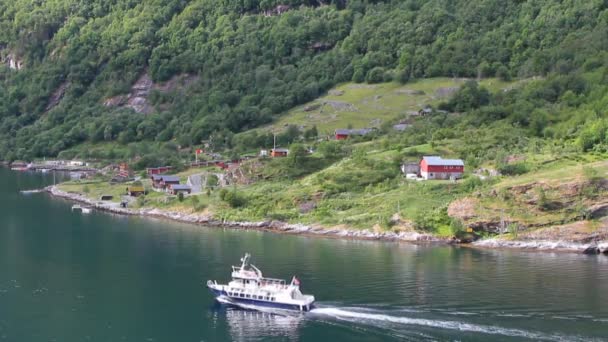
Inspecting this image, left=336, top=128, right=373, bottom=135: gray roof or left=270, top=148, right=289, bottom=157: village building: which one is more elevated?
left=336, top=128, right=373, bottom=135: gray roof

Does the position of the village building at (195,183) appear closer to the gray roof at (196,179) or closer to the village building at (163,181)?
the gray roof at (196,179)

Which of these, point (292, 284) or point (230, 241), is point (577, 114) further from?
point (292, 284)

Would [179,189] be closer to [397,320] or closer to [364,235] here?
[364,235]

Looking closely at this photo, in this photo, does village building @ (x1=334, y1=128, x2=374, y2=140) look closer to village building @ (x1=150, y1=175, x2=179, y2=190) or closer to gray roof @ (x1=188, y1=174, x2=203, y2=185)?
gray roof @ (x1=188, y1=174, x2=203, y2=185)

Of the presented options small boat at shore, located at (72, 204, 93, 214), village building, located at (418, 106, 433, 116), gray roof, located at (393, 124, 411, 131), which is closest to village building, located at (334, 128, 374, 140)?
gray roof, located at (393, 124, 411, 131)

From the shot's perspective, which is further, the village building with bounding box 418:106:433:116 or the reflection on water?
the village building with bounding box 418:106:433:116

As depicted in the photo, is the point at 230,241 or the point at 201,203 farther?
the point at 201,203

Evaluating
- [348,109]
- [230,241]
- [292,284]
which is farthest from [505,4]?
[292,284]
